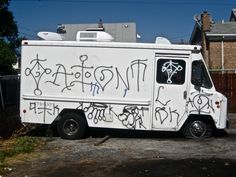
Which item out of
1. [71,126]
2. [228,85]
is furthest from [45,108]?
[228,85]

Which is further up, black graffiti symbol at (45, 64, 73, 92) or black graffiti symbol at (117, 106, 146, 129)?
black graffiti symbol at (45, 64, 73, 92)

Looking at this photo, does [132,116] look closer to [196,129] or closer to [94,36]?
[196,129]

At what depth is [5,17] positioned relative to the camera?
72.2 feet

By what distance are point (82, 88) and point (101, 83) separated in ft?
1.71

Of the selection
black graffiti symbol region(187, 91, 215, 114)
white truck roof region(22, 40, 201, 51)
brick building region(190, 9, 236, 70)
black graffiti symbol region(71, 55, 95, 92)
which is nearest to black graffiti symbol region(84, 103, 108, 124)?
black graffiti symbol region(71, 55, 95, 92)

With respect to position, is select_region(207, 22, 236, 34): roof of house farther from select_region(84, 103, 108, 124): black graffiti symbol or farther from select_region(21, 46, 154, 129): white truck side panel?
select_region(84, 103, 108, 124): black graffiti symbol

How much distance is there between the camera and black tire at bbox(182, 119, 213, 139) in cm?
1297

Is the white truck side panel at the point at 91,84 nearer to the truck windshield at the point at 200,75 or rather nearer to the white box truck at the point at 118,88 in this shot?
the white box truck at the point at 118,88

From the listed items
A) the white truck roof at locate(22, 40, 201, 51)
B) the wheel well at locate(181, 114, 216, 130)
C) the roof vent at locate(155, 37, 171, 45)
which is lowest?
the wheel well at locate(181, 114, 216, 130)

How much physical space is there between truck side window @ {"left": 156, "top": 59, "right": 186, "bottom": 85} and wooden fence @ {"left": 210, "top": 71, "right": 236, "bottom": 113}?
7.78 metres

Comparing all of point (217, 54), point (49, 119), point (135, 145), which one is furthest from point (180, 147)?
point (217, 54)

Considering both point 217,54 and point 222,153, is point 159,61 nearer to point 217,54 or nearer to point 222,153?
point 222,153

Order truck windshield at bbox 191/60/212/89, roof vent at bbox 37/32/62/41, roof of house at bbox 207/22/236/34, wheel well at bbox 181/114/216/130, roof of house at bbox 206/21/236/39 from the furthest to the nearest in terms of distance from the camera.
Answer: roof of house at bbox 207/22/236/34
roof of house at bbox 206/21/236/39
roof vent at bbox 37/32/62/41
wheel well at bbox 181/114/216/130
truck windshield at bbox 191/60/212/89

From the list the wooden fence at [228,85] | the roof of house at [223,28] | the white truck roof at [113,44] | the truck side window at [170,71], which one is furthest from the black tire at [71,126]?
the roof of house at [223,28]
